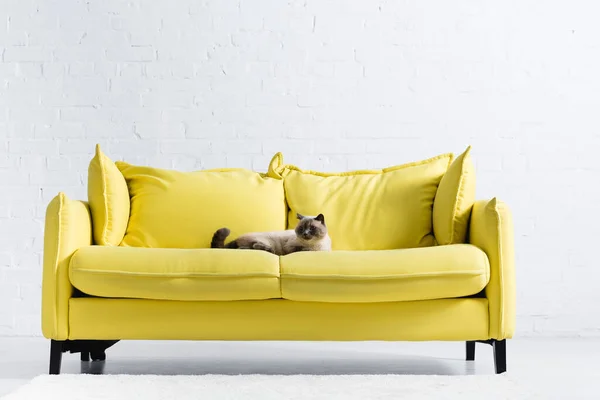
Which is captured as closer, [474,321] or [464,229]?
[474,321]

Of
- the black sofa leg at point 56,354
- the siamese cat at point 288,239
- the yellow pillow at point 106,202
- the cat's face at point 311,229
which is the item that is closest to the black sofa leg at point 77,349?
the black sofa leg at point 56,354

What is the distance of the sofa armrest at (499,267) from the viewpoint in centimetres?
278

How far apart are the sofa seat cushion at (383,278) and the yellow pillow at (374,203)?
525mm

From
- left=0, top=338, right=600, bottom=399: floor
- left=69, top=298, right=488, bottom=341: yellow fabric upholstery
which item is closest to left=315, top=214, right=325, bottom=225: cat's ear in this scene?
left=69, top=298, right=488, bottom=341: yellow fabric upholstery

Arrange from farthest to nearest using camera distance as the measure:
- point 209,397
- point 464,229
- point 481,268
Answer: point 464,229
point 481,268
point 209,397

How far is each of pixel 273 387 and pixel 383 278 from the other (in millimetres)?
528

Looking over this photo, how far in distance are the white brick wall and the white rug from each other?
62.5 inches

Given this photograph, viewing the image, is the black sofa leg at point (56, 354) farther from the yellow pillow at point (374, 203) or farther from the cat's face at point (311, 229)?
the yellow pillow at point (374, 203)

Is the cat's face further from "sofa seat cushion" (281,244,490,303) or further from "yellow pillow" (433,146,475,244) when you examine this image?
"yellow pillow" (433,146,475,244)

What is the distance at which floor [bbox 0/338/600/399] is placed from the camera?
3.08 meters

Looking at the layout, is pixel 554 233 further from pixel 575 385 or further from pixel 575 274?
pixel 575 385

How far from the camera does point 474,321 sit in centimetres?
278

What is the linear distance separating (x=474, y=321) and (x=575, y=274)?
5.23 feet

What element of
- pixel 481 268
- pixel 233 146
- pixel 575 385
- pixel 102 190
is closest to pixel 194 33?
pixel 233 146
